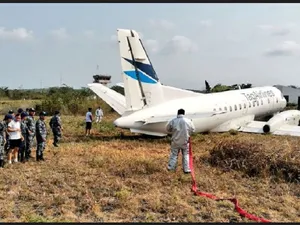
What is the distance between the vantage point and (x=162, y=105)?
16719 mm

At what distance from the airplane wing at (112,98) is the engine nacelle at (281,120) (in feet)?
23.9

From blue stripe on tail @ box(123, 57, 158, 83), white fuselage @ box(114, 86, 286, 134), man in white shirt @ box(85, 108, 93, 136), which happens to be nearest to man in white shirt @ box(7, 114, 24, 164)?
white fuselage @ box(114, 86, 286, 134)

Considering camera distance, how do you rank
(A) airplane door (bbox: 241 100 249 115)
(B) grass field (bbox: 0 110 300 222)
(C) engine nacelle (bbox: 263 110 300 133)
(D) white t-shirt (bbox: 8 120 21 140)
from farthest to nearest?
(A) airplane door (bbox: 241 100 249 115) < (C) engine nacelle (bbox: 263 110 300 133) < (D) white t-shirt (bbox: 8 120 21 140) < (B) grass field (bbox: 0 110 300 222)

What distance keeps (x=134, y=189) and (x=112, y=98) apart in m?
12.5

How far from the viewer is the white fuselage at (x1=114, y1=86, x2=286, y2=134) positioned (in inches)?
635

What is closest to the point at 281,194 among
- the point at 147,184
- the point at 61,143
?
the point at 147,184

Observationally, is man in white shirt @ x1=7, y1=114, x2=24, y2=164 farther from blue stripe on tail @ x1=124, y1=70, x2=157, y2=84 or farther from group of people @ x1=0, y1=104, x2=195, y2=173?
blue stripe on tail @ x1=124, y1=70, x2=157, y2=84

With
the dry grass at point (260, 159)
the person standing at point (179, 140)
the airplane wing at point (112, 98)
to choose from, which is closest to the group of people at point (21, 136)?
the person standing at point (179, 140)

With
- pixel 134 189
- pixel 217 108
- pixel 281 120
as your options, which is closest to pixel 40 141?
pixel 134 189

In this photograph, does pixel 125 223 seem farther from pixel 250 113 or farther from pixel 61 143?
pixel 250 113

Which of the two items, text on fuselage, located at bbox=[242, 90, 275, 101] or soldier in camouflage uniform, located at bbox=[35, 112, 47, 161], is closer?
soldier in camouflage uniform, located at bbox=[35, 112, 47, 161]

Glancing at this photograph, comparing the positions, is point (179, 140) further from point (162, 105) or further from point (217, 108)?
point (217, 108)

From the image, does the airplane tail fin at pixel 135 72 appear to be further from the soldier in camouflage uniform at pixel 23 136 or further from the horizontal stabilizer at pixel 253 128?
the horizontal stabilizer at pixel 253 128

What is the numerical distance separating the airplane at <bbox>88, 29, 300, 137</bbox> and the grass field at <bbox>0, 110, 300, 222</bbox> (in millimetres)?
2278
